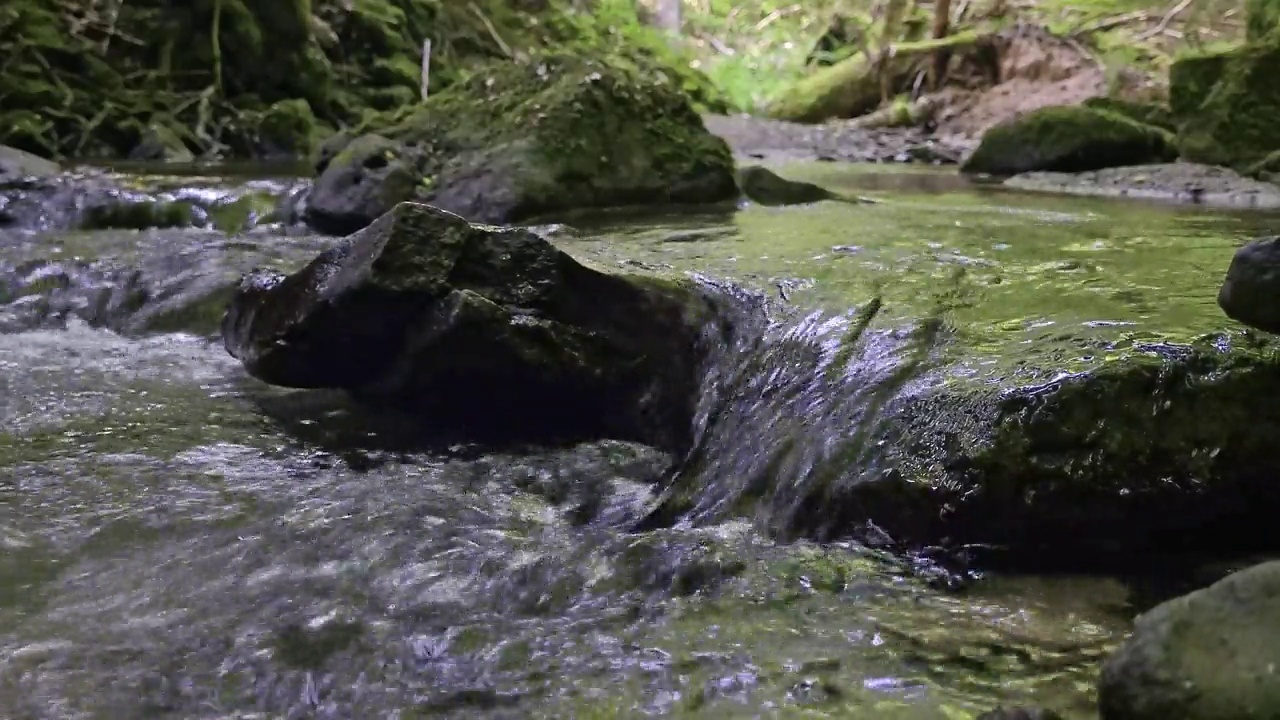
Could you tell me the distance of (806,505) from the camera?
7.06 feet

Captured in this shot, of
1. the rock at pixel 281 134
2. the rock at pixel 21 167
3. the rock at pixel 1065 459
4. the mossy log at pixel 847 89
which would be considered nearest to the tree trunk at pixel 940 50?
the mossy log at pixel 847 89

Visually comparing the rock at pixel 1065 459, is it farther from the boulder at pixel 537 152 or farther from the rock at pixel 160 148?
the rock at pixel 160 148

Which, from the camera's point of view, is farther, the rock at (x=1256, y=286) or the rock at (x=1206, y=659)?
the rock at (x=1256, y=286)

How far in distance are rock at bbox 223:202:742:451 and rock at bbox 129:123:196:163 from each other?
21.6ft

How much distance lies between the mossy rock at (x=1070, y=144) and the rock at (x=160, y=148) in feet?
23.0

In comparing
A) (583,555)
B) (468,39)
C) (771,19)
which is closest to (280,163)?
(468,39)

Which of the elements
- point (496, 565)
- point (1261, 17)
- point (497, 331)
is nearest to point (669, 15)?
point (1261, 17)

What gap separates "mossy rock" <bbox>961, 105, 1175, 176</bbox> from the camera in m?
8.24

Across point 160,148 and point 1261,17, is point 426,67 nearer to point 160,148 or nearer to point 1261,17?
point 160,148

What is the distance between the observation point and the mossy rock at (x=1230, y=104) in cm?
715

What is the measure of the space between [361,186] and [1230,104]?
605cm

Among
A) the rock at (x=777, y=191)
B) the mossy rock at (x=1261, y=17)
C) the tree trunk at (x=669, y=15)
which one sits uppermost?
the tree trunk at (x=669, y=15)

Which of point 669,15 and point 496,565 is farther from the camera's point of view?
point 669,15

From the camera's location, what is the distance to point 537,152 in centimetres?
559
